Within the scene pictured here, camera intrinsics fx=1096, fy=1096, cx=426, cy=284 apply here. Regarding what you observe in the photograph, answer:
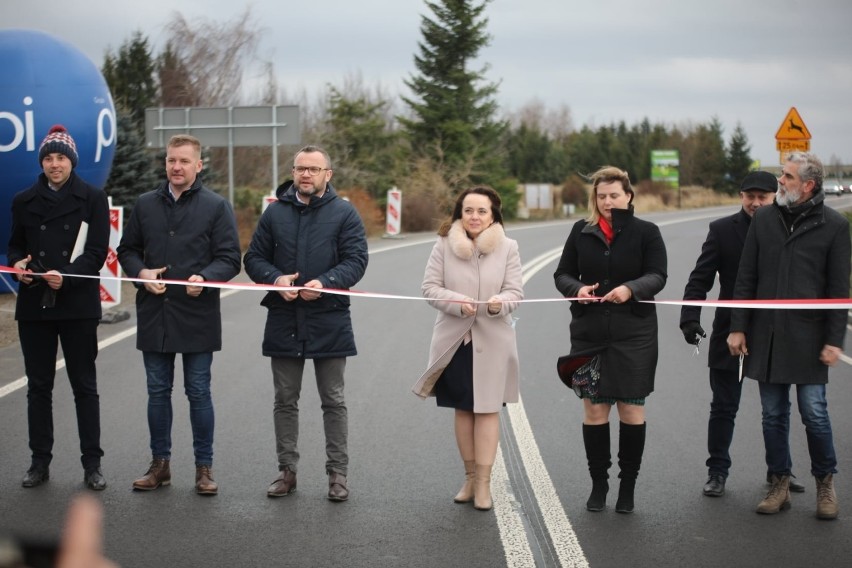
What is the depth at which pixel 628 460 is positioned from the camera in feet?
20.4

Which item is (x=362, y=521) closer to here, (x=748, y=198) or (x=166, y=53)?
(x=748, y=198)

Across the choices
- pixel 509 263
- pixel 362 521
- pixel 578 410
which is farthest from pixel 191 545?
pixel 578 410

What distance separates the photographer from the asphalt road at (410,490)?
5441 mm

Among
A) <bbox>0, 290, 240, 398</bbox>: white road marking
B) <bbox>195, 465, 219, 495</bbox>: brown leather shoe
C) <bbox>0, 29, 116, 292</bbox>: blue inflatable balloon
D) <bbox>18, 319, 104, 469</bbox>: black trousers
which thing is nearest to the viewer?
<bbox>195, 465, 219, 495</bbox>: brown leather shoe

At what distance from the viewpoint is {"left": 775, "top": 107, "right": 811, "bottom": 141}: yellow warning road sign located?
Result: 23.8 meters

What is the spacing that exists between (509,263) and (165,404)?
228cm

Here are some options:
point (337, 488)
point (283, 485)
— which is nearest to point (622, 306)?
point (337, 488)

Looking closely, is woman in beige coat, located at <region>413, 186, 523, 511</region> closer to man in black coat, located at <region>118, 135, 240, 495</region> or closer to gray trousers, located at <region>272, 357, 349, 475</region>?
gray trousers, located at <region>272, 357, 349, 475</region>

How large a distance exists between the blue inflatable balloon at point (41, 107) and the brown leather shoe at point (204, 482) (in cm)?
966

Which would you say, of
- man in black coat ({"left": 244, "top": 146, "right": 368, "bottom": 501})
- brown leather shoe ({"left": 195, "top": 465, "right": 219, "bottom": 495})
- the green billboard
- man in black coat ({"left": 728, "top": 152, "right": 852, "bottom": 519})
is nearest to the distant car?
man in black coat ({"left": 728, "top": 152, "right": 852, "bottom": 519})

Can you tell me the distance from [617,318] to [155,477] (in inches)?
114

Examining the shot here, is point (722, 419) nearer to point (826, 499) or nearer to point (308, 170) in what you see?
point (826, 499)

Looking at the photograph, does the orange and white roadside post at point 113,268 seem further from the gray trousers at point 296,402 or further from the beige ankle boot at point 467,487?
the beige ankle boot at point 467,487

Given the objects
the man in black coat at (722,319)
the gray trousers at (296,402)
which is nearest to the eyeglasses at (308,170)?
the gray trousers at (296,402)
